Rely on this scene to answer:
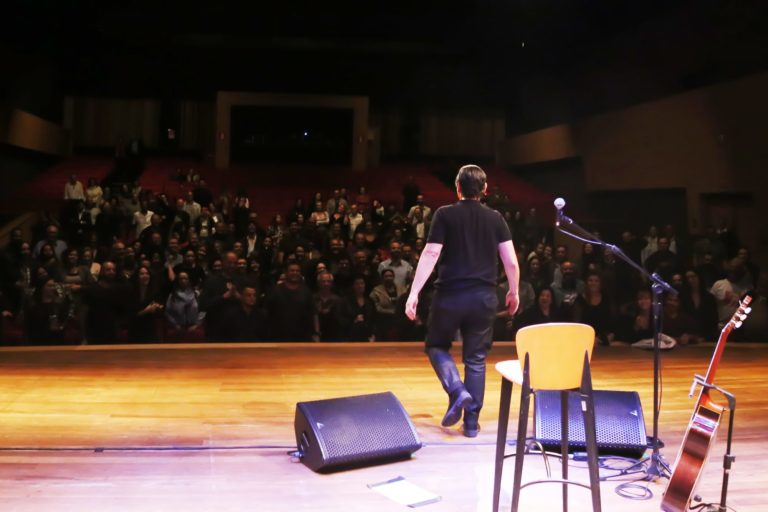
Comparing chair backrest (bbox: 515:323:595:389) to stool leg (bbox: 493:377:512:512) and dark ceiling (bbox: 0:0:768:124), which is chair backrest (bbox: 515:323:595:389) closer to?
stool leg (bbox: 493:377:512:512)

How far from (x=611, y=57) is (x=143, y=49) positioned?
27.8ft

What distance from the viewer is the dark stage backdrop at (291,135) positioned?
15656mm

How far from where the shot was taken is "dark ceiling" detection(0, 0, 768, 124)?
11.2 m

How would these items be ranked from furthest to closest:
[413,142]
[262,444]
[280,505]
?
[413,142] → [262,444] → [280,505]

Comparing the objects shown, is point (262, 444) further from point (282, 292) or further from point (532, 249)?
point (532, 249)

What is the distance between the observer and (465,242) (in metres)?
3.64

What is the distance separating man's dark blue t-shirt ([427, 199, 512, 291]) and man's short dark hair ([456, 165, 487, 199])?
52 millimetres

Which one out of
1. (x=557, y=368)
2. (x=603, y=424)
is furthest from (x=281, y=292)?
(x=557, y=368)

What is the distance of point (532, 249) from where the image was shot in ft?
29.0

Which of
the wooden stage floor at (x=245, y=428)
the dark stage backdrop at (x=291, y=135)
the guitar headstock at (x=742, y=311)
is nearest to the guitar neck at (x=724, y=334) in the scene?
the guitar headstock at (x=742, y=311)

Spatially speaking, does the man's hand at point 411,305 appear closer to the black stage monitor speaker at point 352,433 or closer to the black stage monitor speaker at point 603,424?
the black stage monitor speaker at point 352,433

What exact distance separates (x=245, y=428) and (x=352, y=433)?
0.79m

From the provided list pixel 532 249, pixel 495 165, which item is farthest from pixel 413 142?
pixel 532 249

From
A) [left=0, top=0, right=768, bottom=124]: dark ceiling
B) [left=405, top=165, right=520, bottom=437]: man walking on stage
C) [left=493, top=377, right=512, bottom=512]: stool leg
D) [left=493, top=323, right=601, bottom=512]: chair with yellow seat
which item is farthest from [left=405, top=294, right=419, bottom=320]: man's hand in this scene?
[left=0, top=0, right=768, bottom=124]: dark ceiling
